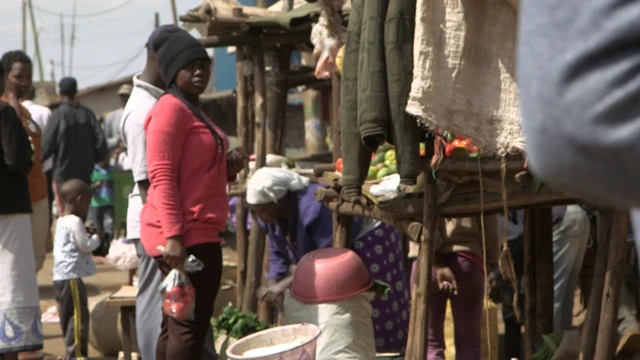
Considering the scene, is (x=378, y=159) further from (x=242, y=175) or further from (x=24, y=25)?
(x=24, y=25)

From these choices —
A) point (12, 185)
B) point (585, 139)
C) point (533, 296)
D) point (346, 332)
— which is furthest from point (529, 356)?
point (585, 139)

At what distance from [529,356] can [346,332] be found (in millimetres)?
990

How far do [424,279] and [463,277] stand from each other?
126cm

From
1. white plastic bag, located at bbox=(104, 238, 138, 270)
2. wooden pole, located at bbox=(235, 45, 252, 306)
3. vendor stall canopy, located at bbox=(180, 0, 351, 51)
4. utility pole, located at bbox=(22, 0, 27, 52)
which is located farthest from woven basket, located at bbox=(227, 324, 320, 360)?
utility pole, located at bbox=(22, 0, 27, 52)

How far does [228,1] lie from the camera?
7508 mm

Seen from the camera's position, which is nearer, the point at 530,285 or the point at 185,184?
the point at 185,184

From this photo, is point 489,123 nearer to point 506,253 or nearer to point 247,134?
point 506,253

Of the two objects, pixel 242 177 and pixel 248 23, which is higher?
pixel 248 23

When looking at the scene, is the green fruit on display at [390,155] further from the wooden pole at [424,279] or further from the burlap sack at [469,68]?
the burlap sack at [469,68]

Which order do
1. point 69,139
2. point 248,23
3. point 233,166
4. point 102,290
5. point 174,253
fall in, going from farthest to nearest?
point 102,290 < point 69,139 < point 248,23 < point 233,166 < point 174,253

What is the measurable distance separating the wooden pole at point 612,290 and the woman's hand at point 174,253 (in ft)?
6.14

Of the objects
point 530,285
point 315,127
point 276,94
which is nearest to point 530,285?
point 530,285

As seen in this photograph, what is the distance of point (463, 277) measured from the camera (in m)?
5.44

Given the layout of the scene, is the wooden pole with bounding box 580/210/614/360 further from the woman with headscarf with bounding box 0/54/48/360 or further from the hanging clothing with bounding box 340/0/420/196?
the woman with headscarf with bounding box 0/54/48/360
